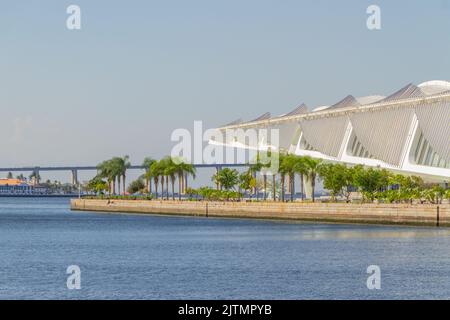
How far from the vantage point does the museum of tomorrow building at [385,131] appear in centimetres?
8856

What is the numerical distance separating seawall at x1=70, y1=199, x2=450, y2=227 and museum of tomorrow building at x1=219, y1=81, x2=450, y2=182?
→ 597 inches

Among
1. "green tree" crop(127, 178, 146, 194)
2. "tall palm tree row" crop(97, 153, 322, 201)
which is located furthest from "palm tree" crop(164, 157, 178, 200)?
"green tree" crop(127, 178, 146, 194)

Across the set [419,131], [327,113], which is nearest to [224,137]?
[327,113]

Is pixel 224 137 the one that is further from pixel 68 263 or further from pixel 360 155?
pixel 68 263

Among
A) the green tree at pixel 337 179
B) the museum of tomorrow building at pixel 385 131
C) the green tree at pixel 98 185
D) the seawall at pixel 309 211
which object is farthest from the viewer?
the green tree at pixel 98 185

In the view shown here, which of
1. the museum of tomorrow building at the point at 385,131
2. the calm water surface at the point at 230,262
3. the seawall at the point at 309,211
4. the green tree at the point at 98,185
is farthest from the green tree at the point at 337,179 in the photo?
the green tree at the point at 98,185

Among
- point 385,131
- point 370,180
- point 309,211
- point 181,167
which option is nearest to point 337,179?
point 370,180

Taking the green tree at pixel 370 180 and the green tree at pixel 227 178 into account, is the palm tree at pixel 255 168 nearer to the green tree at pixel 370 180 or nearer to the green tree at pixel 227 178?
the green tree at pixel 227 178

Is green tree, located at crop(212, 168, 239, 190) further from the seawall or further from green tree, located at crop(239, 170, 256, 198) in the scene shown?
the seawall

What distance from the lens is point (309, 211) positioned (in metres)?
75.5

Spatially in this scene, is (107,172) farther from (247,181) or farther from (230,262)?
(230,262)

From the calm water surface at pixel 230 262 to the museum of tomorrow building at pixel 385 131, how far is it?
23219mm

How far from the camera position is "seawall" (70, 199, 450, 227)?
2566 inches
